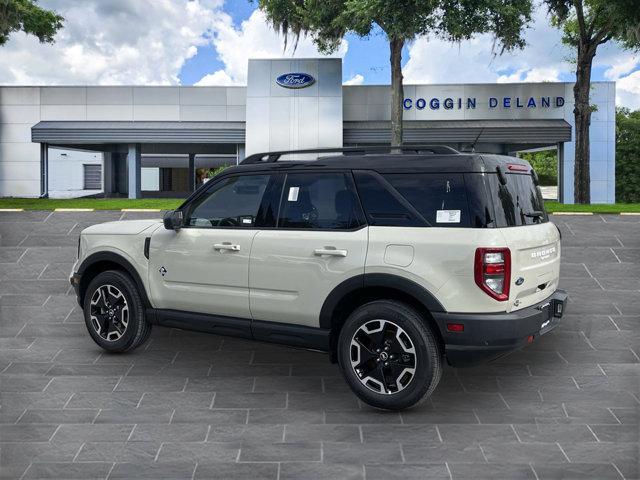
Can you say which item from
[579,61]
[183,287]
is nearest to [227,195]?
[183,287]

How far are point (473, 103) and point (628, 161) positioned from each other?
17.8m

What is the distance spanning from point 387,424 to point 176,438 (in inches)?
58.7

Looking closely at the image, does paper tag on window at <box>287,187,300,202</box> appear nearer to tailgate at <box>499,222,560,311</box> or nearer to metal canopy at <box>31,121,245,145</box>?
tailgate at <box>499,222,560,311</box>

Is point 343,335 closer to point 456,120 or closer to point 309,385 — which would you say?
point 309,385

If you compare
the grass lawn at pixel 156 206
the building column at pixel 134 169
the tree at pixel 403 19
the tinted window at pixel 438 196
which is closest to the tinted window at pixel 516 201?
the tinted window at pixel 438 196

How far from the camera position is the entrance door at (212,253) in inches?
236

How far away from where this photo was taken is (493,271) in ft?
16.1

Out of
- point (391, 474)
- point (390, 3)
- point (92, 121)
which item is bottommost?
point (391, 474)

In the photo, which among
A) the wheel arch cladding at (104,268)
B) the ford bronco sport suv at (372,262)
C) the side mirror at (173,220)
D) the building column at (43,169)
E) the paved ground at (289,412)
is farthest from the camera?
the building column at (43,169)

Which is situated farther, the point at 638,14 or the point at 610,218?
the point at 638,14

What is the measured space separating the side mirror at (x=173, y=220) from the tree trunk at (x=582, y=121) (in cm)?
1973

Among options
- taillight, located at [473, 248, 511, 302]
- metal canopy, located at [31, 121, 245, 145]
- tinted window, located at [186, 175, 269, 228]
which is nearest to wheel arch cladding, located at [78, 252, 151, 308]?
tinted window, located at [186, 175, 269, 228]

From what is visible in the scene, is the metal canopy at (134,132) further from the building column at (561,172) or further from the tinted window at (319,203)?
A: the tinted window at (319,203)

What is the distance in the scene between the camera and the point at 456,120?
3056 cm
